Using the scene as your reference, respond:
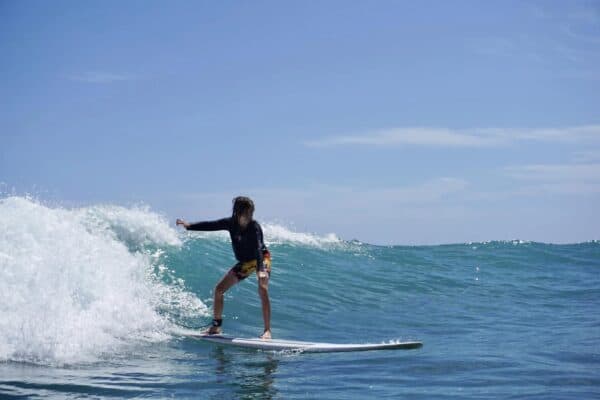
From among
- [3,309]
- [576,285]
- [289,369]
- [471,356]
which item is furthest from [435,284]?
[3,309]

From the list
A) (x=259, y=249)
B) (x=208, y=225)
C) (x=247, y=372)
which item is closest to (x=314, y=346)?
(x=259, y=249)

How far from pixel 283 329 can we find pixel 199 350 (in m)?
2.82

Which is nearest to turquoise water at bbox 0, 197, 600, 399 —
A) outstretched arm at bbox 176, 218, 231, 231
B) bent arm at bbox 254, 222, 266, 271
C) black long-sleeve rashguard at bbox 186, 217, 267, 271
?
bent arm at bbox 254, 222, 266, 271

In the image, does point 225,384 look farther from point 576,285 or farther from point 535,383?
point 576,285

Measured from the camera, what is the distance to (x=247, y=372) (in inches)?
273

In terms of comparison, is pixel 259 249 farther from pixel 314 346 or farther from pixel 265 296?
pixel 314 346

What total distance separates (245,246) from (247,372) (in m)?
2.34

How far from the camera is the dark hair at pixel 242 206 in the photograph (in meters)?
8.74

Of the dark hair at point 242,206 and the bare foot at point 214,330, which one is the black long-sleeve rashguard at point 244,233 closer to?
the dark hair at point 242,206

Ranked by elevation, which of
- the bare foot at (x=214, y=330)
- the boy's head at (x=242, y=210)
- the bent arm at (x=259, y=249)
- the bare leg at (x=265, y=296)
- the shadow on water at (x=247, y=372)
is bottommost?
the shadow on water at (x=247, y=372)

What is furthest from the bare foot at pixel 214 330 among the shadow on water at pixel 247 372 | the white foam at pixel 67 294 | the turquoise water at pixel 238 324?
the white foam at pixel 67 294

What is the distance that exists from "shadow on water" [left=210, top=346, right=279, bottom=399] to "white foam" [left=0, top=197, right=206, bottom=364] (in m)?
1.38

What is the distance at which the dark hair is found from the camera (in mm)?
8745

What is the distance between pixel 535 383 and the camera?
6406 mm
